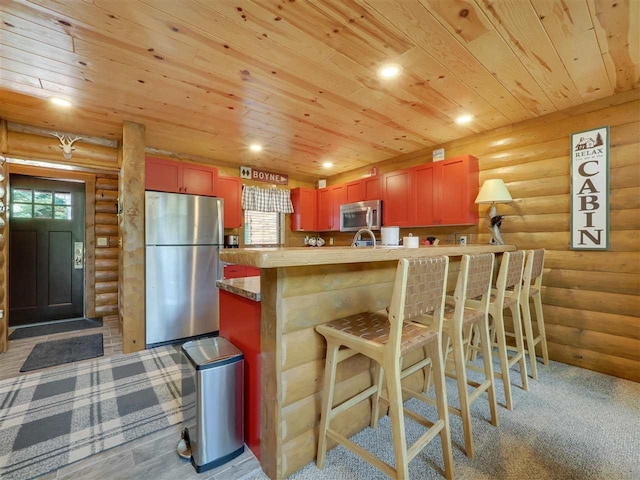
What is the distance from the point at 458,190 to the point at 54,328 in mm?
5522

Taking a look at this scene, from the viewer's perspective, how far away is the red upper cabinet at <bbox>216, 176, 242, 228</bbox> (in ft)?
13.9

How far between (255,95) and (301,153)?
5.58 feet

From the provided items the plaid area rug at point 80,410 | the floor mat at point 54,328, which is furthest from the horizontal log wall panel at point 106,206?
the plaid area rug at point 80,410

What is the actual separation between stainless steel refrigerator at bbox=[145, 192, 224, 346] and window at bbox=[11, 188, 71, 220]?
7.03 feet

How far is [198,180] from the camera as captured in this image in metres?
3.71

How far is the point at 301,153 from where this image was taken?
4.16 m

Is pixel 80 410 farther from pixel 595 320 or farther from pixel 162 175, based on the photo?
pixel 595 320

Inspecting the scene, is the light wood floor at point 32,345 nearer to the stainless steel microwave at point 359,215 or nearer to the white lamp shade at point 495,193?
the stainless steel microwave at point 359,215

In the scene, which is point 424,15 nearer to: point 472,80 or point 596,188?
point 472,80

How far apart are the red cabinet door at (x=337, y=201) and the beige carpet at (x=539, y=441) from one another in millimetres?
3153

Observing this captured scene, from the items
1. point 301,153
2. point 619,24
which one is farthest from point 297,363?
point 301,153

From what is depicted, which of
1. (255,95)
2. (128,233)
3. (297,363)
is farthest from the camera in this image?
(128,233)

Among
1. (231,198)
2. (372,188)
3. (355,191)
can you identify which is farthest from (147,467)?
(355,191)

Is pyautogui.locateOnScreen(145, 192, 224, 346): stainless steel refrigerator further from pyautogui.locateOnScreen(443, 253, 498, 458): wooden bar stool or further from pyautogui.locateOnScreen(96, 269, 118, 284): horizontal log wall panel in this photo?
pyautogui.locateOnScreen(443, 253, 498, 458): wooden bar stool
